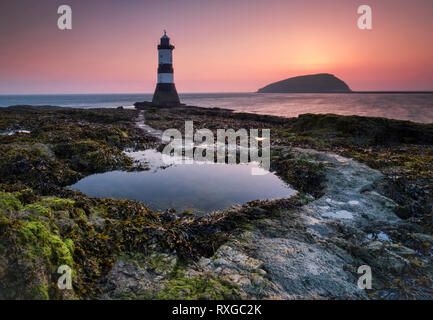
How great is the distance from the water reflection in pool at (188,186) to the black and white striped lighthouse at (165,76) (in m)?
44.0

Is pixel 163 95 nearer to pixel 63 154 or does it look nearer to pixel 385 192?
pixel 63 154

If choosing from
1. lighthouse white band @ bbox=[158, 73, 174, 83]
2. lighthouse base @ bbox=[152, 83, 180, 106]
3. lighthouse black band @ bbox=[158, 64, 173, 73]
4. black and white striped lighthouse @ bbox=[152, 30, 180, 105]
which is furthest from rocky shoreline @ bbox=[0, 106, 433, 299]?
lighthouse white band @ bbox=[158, 73, 174, 83]

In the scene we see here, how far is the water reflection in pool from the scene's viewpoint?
740 cm

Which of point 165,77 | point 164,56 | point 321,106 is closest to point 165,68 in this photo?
point 165,77

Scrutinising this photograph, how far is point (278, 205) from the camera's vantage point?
6.89 metres

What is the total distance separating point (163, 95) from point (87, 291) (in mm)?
53021

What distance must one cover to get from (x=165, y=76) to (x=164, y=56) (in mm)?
4233

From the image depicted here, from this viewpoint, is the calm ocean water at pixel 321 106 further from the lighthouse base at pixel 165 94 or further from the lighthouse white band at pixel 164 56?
the lighthouse white band at pixel 164 56

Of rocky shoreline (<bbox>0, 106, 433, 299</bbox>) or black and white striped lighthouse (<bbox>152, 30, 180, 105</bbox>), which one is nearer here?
rocky shoreline (<bbox>0, 106, 433, 299</bbox>)

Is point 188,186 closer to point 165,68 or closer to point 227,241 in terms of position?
point 227,241

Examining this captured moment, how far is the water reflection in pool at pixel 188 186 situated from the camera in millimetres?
7398

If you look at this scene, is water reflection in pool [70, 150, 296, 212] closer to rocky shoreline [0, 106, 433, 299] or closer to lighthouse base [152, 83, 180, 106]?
rocky shoreline [0, 106, 433, 299]
